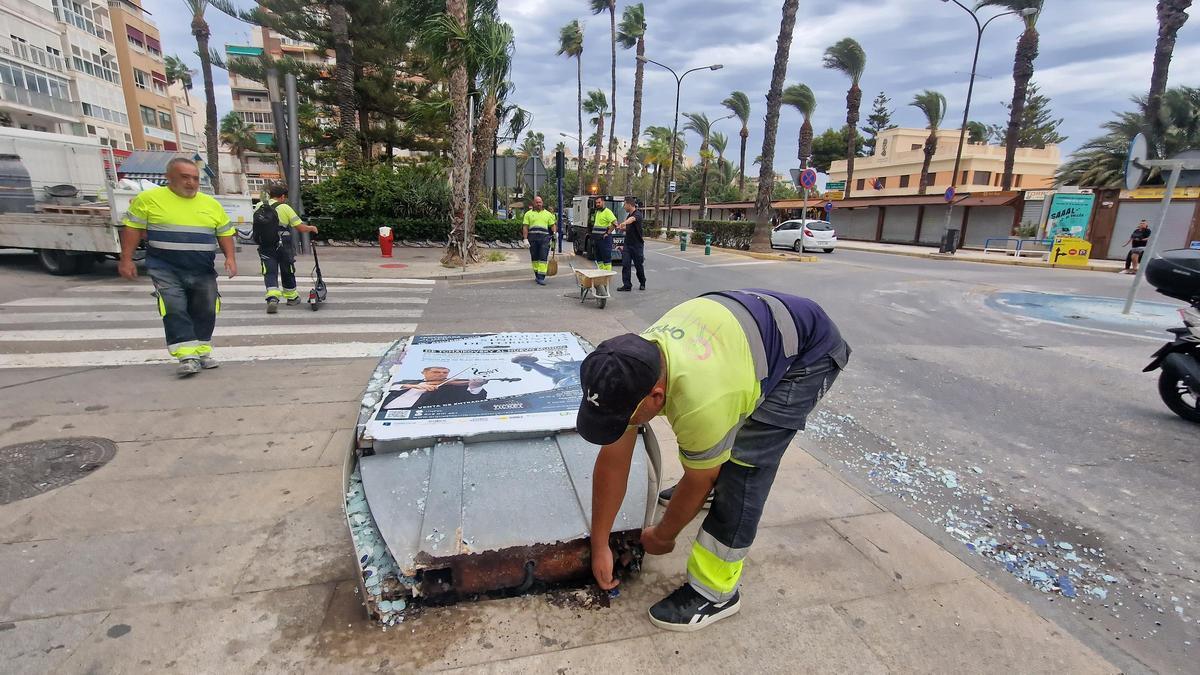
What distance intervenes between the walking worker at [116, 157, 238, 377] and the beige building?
4268 cm

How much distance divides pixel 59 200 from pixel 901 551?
15.3 metres

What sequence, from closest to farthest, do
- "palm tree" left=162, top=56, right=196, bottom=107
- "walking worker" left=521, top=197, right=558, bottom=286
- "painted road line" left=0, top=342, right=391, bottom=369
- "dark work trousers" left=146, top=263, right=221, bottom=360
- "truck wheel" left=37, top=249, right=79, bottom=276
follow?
"dark work trousers" left=146, top=263, right=221, bottom=360, "painted road line" left=0, top=342, right=391, bottom=369, "truck wheel" left=37, top=249, right=79, bottom=276, "walking worker" left=521, top=197, right=558, bottom=286, "palm tree" left=162, top=56, right=196, bottom=107

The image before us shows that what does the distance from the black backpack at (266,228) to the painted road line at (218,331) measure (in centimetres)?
128

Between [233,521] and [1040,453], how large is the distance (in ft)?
16.5

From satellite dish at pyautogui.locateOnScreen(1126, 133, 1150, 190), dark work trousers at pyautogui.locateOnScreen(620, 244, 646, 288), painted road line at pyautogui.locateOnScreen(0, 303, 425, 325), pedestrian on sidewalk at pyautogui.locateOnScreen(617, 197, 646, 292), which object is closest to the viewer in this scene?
painted road line at pyautogui.locateOnScreen(0, 303, 425, 325)

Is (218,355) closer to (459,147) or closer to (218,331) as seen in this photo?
(218,331)

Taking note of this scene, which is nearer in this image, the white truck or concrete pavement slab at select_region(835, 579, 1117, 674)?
concrete pavement slab at select_region(835, 579, 1117, 674)

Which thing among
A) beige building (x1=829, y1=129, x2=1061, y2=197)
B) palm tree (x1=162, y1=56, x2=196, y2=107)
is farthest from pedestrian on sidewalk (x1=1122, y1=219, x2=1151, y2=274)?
palm tree (x1=162, y1=56, x2=196, y2=107)

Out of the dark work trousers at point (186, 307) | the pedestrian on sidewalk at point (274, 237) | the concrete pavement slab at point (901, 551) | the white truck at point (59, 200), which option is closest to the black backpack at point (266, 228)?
the pedestrian on sidewalk at point (274, 237)

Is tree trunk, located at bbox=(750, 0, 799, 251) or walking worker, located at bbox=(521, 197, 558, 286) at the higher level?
tree trunk, located at bbox=(750, 0, 799, 251)

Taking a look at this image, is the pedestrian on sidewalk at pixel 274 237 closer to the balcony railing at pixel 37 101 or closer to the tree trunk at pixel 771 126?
the tree trunk at pixel 771 126

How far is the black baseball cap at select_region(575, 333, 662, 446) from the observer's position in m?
1.48

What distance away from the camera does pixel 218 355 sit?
5.44m

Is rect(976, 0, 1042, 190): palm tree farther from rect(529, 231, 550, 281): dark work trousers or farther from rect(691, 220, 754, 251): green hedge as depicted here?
rect(529, 231, 550, 281): dark work trousers
